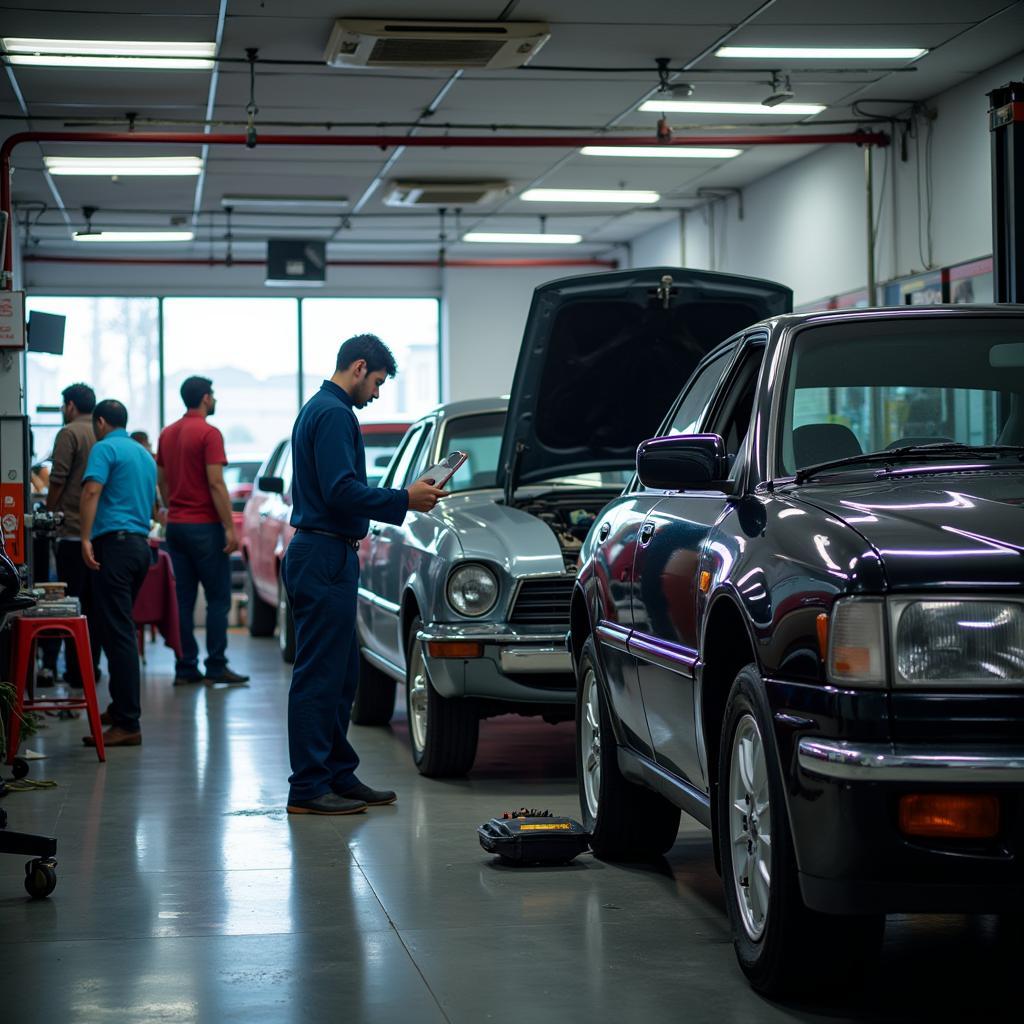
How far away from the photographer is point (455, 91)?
44.5ft

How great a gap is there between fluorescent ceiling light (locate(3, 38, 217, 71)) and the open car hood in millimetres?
5492

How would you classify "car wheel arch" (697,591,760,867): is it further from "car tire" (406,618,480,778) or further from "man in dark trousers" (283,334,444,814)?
"car tire" (406,618,480,778)

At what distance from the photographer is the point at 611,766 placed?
5559 mm

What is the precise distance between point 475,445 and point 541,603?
1.79 meters

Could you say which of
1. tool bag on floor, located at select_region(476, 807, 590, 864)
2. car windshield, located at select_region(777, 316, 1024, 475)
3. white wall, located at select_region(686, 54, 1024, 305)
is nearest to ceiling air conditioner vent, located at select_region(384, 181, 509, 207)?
white wall, located at select_region(686, 54, 1024, 305)

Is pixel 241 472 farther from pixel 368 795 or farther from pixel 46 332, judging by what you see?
pixel 368 795

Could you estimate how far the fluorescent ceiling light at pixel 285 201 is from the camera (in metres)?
19.2

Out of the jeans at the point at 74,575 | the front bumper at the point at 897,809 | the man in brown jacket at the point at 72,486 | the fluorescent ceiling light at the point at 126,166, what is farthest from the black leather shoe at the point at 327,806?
the fluorescent ceiling light at the point at 126,166

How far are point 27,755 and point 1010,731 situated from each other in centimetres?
632

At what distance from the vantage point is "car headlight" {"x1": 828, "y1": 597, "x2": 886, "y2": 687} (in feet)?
11.0

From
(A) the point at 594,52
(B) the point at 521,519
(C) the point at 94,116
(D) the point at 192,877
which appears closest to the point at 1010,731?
(D) the point at 192,877

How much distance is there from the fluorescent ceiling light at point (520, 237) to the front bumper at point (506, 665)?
15272 mm

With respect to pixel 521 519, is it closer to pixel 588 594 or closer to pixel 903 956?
pixel 588 594

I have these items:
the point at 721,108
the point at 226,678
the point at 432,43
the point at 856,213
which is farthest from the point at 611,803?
the point at 856,213
